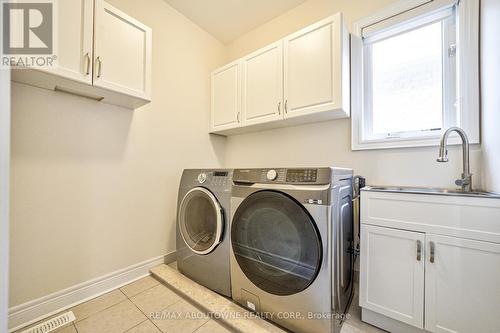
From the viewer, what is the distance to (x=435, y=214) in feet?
3.47

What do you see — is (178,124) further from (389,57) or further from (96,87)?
(389,57)

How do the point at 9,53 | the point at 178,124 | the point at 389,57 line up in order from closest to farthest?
1. the point at 9,53
2. the point at 389,57
3. the point at 178,124

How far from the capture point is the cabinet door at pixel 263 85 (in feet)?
6.04

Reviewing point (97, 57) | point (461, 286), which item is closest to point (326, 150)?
point (461, 286)

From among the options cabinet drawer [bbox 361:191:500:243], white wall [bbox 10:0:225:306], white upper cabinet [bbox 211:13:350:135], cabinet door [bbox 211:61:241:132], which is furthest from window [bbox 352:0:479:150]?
white wall [bbox 10:0:225:306]

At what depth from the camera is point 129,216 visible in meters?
1.71

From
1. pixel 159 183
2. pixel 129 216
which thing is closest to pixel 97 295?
pixel 129 216

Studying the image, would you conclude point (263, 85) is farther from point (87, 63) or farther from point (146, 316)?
point (146, 316)

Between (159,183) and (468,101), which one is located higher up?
(468,101)

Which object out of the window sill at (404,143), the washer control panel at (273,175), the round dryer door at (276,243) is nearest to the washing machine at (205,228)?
the round dryer door at (276,243)

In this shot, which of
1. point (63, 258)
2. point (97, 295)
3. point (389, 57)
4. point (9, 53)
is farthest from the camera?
point (389, 57)

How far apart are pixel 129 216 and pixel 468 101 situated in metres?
2.72

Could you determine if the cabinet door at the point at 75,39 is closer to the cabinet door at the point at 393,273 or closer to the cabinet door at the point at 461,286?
the cabinet door at the point at 393,273

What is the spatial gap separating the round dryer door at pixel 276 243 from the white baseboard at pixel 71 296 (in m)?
1.05
